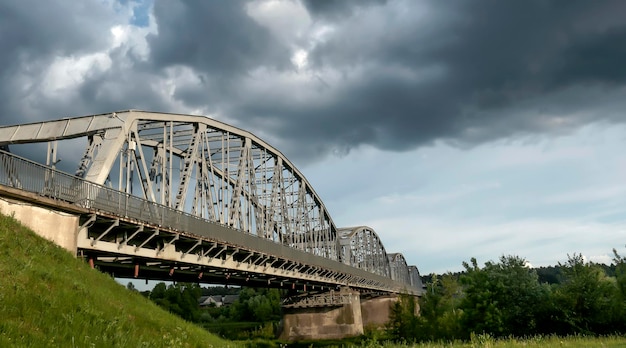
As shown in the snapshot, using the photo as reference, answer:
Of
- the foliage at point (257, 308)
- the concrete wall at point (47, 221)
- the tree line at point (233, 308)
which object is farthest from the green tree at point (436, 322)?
the foliage at point (257, 308)

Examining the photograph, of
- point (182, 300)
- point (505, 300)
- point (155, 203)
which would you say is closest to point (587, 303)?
point (505, 300)

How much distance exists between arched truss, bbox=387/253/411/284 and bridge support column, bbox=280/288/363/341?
237ft

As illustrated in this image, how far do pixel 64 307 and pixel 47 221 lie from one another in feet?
23.9

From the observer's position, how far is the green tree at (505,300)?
35531 millimetres

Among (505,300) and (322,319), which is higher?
(505,300)

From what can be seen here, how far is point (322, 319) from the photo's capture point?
6475 cm

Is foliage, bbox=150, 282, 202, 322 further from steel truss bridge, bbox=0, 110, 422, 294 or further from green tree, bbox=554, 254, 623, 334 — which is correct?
green tree, bbox=554, 254, 623, 334

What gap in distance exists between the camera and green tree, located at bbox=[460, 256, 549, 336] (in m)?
35.5

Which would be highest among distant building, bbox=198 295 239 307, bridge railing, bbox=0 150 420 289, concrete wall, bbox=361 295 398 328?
bridge railing, bbox=0 150 420 289

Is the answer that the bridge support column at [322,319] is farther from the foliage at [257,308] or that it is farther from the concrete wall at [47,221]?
the concrete wall at [47,221]

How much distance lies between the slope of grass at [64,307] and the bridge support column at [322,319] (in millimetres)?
47234

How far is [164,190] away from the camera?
31.4 meters

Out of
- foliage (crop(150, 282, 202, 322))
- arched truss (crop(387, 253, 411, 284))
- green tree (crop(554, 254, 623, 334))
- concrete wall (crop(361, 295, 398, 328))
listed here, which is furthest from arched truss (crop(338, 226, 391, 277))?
green tree (crop(554, 254, 623, 334))

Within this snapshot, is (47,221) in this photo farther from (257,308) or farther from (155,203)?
(257,308)
